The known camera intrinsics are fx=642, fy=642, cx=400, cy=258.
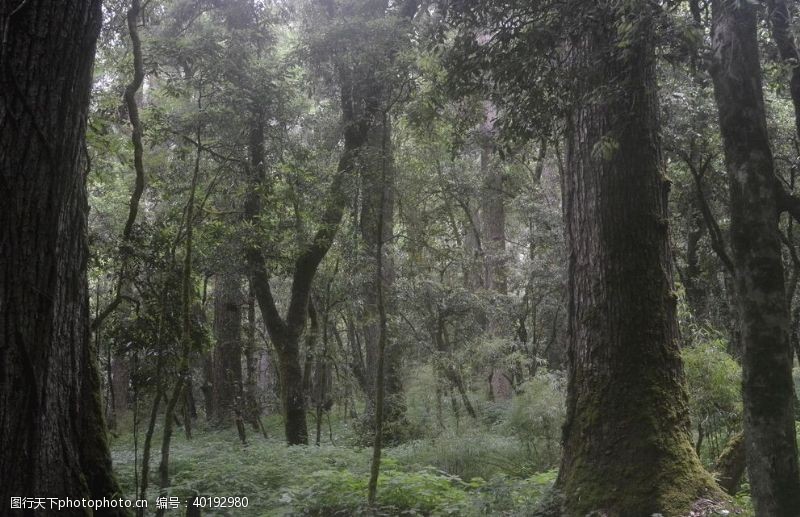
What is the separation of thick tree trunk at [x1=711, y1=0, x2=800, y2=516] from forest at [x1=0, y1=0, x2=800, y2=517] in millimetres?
14

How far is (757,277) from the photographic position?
3.89 m

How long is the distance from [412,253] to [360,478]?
7880 mm

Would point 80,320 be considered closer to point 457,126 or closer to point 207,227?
point 457,126

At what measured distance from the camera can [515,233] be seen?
81.1ft

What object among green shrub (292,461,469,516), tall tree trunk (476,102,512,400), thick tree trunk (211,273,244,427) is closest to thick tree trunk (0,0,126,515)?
green shrub (292,461,469,516)

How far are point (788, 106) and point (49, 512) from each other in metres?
14.7

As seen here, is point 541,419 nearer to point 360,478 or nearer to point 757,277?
point 360,478

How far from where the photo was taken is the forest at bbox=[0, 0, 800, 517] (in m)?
3.80

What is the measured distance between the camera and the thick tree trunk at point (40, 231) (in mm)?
3469

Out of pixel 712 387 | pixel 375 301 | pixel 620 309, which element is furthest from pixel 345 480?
pixel 375 301

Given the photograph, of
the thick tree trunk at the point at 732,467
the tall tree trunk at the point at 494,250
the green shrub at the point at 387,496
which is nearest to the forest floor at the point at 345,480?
the green shrub at the point at 387,496

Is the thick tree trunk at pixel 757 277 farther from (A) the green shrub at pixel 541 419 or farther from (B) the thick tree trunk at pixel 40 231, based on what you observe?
(A) the green shrub at pixel 541 419

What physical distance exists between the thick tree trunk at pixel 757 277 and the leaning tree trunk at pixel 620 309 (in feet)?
3.51

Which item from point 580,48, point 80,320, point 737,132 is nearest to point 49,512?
point 80,320
